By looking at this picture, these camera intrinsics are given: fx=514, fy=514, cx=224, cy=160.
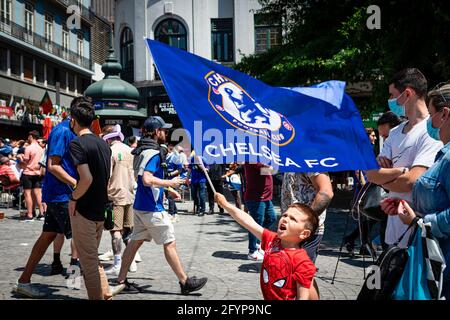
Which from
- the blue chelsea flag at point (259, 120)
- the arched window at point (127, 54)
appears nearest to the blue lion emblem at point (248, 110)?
the blue chelsea flag at point (259, 120)

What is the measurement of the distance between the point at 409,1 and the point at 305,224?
735 cm

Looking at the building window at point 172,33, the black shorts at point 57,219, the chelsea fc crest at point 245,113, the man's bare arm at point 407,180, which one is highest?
the building window at point 172,33

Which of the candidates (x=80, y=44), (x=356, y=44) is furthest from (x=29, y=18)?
(x=356, y=44)

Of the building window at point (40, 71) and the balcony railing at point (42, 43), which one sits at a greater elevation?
the balcony railing at point (42, 43)

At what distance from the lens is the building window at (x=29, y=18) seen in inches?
1500

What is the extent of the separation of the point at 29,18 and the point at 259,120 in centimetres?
3999

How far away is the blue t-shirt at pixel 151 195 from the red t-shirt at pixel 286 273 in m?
2.60

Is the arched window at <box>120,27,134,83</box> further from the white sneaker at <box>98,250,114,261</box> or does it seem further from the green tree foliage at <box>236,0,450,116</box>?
the white sneaker at <box>98,250,114,261</box>

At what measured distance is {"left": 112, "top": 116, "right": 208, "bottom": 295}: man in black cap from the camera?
5371 mm

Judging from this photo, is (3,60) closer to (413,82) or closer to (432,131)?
(413,82)

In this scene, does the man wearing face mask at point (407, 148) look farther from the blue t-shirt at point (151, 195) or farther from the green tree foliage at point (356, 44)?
the green tree foliage at point (356, 44)

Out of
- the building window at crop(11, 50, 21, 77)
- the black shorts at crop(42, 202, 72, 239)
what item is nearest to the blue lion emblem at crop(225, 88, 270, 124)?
the black shorts at crop(42, 202, 72, 239)

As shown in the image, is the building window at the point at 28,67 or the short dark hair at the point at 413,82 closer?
the short dark hair at the point at 413,82

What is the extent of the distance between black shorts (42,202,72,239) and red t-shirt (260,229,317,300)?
11.0 feet
